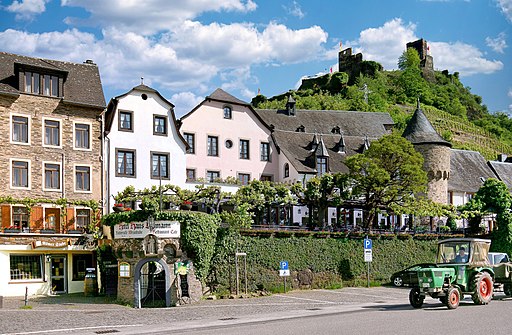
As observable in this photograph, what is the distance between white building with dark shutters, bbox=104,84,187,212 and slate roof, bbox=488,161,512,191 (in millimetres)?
40486

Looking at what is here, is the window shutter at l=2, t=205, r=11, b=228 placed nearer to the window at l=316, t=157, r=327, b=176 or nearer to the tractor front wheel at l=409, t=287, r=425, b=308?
the tractor front wheel at l=409, t=287, r=425, b=308

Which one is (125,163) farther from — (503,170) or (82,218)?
(503,170)

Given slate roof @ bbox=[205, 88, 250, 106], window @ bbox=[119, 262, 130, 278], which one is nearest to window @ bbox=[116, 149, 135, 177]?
slate roof @ bbox=[205, 88, 250, 106]

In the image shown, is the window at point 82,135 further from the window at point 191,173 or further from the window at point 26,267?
the window at point 191,173

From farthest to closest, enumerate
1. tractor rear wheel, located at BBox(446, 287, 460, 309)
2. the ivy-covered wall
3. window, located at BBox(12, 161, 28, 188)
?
window, located at BBox(12, 161, 28, 188), the ivy-covered wall, tractor rear wheel, located at BBox(446, 287, 460, 309)

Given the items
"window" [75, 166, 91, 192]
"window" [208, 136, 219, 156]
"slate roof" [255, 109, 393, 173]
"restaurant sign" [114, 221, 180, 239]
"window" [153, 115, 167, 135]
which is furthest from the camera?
"slate roof" [255, 109, 393, 173]

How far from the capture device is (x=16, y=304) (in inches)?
1297

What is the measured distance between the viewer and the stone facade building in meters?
38.1

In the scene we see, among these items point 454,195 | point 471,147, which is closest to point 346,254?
point 454,195

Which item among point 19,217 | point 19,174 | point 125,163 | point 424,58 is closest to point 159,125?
point 125,163

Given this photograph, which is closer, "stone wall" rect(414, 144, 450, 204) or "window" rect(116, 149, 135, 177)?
"window" rect(116, 149, 135, 177)

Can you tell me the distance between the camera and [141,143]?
44.8 metres

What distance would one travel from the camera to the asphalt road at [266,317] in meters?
20.9

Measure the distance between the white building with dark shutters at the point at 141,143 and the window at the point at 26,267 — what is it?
5.55 metres
